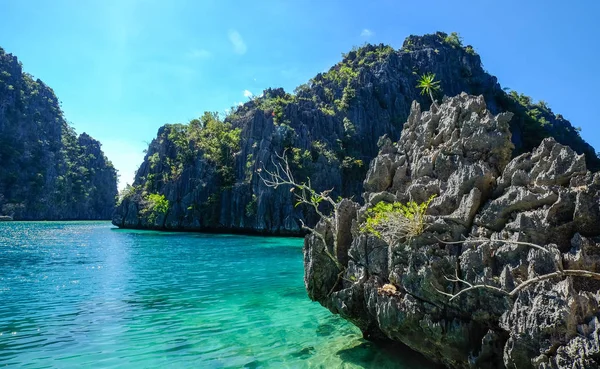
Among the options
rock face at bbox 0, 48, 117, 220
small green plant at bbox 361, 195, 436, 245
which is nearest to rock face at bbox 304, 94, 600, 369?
small green plant at bbox 361, 195, 436, 245

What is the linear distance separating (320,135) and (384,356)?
2215 inches

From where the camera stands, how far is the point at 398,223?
7484mm

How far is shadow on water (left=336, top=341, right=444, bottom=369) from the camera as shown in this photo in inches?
306

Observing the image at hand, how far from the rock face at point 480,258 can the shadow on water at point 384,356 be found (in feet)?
1.53

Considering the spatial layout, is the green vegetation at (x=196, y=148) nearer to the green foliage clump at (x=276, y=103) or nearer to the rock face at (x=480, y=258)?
the green foliage clump at (x=276, y=103)

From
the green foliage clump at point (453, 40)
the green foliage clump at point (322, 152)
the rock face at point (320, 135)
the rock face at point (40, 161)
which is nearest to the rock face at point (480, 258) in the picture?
the rock face at point (320, 135)

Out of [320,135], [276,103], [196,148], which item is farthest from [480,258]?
[196,148]

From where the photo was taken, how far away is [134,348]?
29.6ft

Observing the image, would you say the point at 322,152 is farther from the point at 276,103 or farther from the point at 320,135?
the point at 276,103

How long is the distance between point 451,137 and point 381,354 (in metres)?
5.73

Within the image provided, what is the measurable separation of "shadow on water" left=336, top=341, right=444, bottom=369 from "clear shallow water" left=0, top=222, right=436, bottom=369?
0.08ft

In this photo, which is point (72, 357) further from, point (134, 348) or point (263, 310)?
point (263, 310)

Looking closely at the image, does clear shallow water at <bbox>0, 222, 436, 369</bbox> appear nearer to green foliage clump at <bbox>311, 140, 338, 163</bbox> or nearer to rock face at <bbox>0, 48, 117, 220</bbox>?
green foliage clump at <bbox>311, 140, 338, 163</bbox>

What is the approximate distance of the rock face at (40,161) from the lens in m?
102
